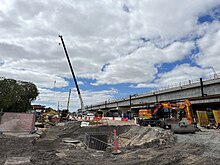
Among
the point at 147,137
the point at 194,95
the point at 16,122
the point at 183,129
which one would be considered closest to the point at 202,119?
the point at 183,129

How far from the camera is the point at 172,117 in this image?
24.9 m

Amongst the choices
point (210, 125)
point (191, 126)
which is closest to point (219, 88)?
point (210, 125)

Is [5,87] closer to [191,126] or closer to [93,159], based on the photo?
[191,126]

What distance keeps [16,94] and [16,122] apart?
105 feet

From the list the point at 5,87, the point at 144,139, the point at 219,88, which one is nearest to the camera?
the point at 144,139

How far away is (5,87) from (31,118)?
33001 millimetres

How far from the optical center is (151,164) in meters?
9.32

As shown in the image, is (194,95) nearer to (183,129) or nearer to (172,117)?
(172,117)

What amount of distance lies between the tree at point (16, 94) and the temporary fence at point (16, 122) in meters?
29.9

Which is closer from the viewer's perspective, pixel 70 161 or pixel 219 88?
pixel 70 161

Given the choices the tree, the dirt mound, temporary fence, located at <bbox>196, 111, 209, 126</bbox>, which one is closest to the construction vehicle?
the dirt mound

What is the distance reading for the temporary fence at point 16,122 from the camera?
19.4m

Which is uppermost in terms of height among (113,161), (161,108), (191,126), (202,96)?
(202,96)

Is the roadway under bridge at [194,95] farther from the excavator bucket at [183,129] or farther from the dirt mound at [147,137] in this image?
the dirt mound at [147,137]
